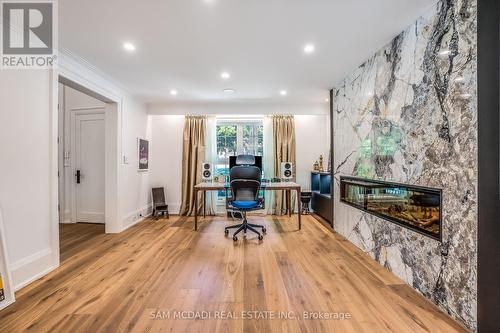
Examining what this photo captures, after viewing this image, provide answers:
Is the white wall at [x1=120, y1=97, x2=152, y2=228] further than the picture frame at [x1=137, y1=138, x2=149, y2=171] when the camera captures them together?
No

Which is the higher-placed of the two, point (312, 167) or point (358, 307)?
point (312, 167)

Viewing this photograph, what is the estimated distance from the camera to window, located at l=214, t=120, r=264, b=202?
5250 millimetres

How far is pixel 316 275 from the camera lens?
89.7 inches

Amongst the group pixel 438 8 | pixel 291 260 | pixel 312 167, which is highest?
pixel 438 8

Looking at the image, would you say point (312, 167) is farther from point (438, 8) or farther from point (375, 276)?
point (438, 8)

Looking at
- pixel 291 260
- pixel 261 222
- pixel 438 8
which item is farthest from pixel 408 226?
pixel 261 222

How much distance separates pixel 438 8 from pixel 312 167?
11.9 feet

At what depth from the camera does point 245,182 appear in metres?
3.48

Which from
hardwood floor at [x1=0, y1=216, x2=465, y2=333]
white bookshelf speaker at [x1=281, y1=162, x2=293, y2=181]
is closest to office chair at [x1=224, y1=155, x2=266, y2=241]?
hardwood floor at [x1=0, y1=216, x2=465, y2=333]

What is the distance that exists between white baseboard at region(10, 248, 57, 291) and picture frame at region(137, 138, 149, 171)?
7.44 ft

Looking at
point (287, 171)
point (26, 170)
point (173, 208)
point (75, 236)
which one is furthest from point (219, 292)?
point (173, 208)

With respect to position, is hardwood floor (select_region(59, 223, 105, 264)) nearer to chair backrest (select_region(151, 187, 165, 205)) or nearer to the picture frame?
chair backrest (select_region(151, 187, 165, 205))

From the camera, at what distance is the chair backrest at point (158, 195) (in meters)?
4.84

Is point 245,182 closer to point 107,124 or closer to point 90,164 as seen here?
point 107,124
